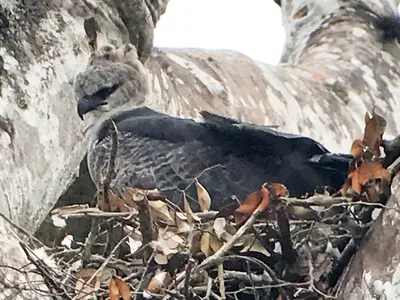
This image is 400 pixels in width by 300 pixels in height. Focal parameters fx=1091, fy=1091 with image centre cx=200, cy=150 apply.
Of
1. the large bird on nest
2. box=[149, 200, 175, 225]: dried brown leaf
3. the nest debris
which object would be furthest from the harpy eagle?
the nest debris

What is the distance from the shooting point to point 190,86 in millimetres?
3920

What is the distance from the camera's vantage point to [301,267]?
7.39 ft

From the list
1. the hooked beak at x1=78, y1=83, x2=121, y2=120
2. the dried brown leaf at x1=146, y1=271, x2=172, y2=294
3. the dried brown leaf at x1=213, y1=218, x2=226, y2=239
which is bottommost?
the hooked beak at x1=78, y1=83, x2=121, y2=120

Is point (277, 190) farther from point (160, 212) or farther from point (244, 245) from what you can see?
point (160, 212)

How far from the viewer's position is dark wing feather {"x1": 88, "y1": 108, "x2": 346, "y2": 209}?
9.03 feet

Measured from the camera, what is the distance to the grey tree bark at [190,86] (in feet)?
9.04

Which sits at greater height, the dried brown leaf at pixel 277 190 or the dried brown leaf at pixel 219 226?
the dried brown leaf at pixel 277 190

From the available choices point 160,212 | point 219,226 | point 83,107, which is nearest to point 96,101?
point 83,107

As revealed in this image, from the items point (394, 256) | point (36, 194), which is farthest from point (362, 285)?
point (36, 194)

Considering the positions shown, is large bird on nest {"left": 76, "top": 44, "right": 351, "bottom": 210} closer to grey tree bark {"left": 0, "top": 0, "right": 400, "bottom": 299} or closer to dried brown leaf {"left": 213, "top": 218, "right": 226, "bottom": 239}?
grey tree bark {"left": 0, "top": 0, "right": 400, "bottom": 299}

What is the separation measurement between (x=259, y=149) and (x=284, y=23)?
2319 mm

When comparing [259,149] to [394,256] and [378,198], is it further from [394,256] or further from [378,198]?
[394,256]

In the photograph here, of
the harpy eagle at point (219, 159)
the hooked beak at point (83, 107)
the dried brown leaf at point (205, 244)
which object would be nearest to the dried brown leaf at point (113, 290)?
the dried brown leaf at point (205, 244)

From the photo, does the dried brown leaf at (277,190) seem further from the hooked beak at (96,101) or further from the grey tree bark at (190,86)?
the hooked beak at (96,101)
